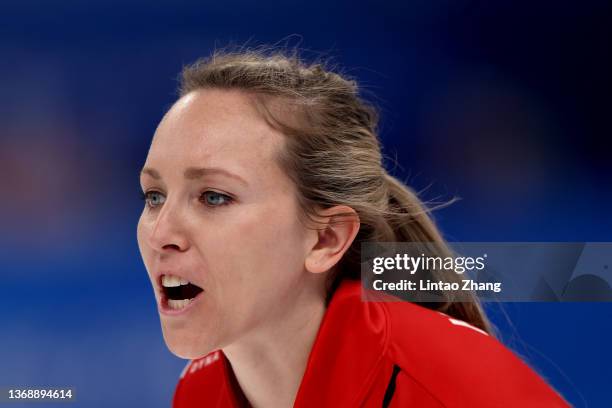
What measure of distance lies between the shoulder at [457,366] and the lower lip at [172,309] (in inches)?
12.5

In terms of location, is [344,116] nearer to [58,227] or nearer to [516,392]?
[516,392]

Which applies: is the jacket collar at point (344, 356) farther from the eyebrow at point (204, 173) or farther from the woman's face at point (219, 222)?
the eyebrow at point (204, 173)

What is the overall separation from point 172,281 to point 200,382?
0.44 m

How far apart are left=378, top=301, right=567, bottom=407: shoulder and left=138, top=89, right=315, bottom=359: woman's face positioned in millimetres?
210

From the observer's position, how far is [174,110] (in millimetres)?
1283

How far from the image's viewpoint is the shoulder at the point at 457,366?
3.94 feet

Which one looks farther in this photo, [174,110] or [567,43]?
[567,43]

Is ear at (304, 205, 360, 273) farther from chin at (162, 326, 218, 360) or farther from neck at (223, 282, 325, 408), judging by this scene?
chin at (162, 326, 218, 360)

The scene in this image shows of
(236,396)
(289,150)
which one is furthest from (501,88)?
(236,396)

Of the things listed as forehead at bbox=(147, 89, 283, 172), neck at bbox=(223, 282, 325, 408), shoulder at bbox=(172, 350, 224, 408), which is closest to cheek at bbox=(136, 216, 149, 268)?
forehead at bbox=(147, 89, 283, 172)

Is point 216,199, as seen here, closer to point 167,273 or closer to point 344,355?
point 167,273

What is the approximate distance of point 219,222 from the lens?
1172 millimetres

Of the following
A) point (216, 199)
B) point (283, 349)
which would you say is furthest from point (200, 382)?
point (216, 199)

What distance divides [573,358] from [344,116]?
787mm
